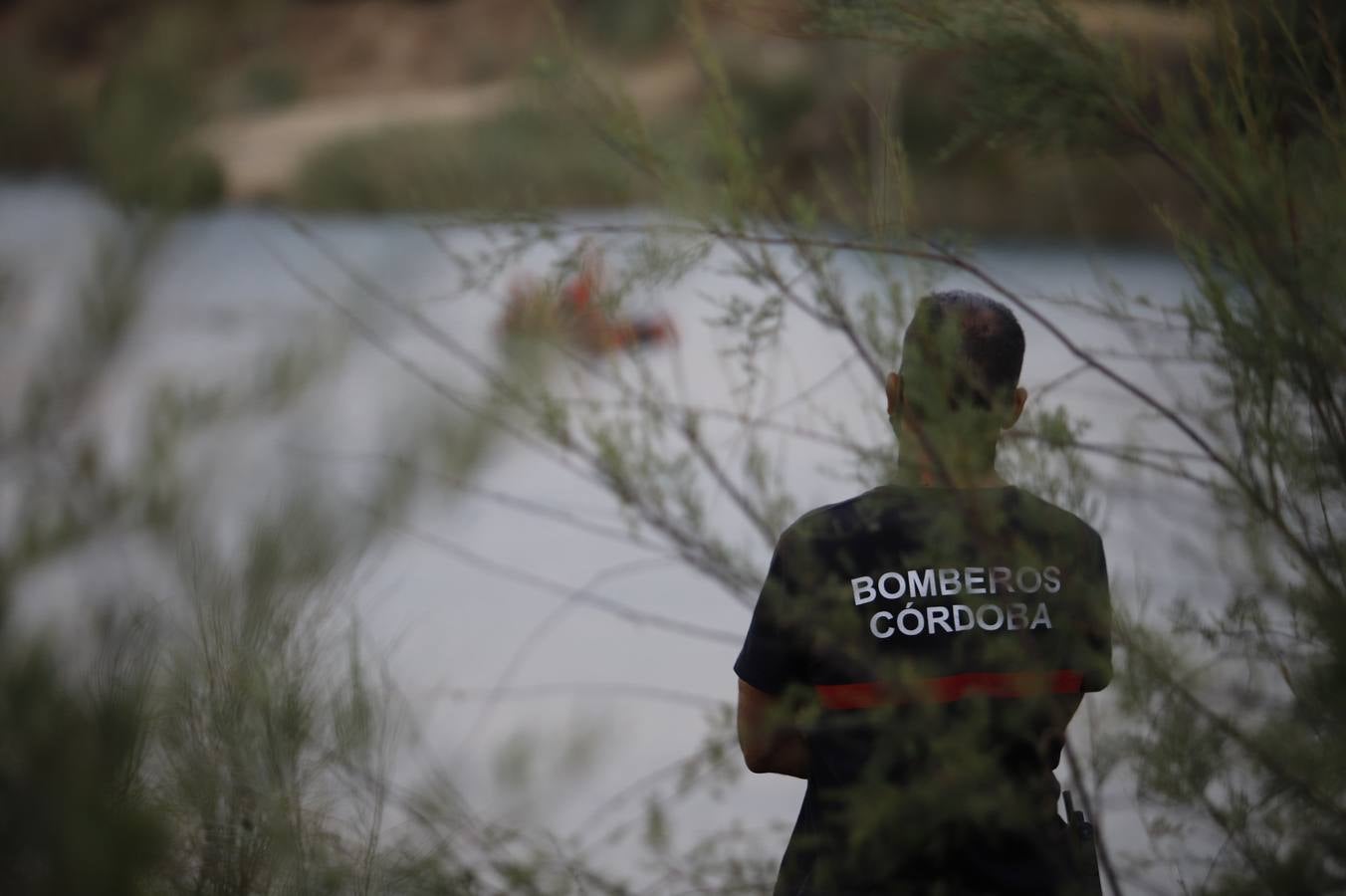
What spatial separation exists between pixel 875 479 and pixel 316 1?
1153 millimetres

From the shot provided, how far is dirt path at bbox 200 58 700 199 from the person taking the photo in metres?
0.99

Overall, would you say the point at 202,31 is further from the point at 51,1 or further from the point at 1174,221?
the point at 1174,221

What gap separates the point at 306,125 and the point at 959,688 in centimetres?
101

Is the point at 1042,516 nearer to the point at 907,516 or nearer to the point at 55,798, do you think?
the point at 907,516

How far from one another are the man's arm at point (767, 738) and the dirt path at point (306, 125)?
80 centimetres

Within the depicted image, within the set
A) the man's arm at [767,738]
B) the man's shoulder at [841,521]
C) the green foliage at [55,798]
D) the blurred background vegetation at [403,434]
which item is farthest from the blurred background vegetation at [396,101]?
the man's arm at [767,738]

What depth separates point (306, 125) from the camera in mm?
1478

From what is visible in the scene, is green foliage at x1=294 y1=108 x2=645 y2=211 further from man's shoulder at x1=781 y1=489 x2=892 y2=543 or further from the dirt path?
man's shoulder at x1=781 y1=489 x2=892 y2=543

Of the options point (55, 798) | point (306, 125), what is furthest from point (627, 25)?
point (55, 798)

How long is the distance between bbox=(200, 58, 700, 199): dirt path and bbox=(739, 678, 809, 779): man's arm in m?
0.80

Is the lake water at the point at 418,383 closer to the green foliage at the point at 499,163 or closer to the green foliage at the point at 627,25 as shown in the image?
the green foliage at the point at 499,163

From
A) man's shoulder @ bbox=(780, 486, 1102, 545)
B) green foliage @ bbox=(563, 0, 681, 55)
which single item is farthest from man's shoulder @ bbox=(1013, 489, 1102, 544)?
green foliage @ bbox=(563, 0, 681, 55)

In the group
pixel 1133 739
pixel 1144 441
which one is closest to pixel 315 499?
pixel 1133 739

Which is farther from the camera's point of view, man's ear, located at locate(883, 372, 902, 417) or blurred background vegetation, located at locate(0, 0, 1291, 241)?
man's ear, located at locate(883, 372, 902, 417)
